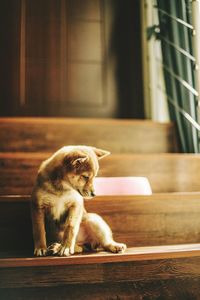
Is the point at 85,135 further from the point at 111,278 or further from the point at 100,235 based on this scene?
the point at 111,278

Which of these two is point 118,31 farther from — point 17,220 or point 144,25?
point 17,220

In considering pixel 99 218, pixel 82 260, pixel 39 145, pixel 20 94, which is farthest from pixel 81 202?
pixel 20 94

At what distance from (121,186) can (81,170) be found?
0.53m

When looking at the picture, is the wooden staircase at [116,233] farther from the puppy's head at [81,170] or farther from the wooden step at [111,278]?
the puppy's head at [81,170]

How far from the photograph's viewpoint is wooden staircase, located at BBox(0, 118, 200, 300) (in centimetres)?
131

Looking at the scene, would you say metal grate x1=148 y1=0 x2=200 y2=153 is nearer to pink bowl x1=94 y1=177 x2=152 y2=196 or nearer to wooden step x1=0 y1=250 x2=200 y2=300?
pink bowl x1=94 y1=177 x2=152 y2=196

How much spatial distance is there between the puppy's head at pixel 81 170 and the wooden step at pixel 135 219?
0.68ft

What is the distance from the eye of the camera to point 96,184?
75.0 inches

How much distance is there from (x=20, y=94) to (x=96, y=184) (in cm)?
173

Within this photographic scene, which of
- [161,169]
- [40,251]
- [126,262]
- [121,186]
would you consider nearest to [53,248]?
[40,251]

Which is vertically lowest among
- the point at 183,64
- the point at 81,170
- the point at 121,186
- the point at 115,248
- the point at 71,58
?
the point at 115,248

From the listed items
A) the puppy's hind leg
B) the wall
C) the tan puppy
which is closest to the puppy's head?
the tan puppy

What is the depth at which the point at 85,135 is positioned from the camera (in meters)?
2.58

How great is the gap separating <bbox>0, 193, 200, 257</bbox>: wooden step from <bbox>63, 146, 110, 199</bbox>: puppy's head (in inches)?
8.2
